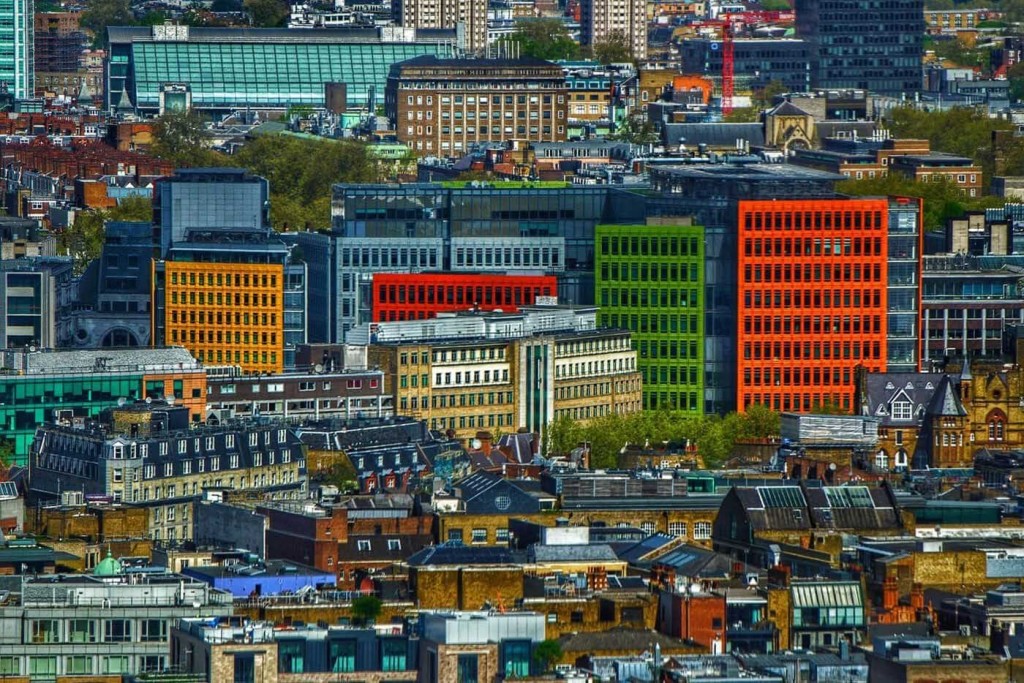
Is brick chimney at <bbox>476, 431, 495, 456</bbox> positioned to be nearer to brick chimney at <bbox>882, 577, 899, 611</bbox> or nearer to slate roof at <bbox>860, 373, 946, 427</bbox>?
slate roof at <bbox>860, 373, 946, 427</bbox>

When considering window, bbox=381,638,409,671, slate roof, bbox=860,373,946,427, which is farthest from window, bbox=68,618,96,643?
slate roof, bbox=860,373,946,427

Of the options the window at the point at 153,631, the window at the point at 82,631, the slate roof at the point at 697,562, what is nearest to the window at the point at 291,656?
the window at the point at 153,631

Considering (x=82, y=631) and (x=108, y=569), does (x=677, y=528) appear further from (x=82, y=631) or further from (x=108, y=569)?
(x=82, y=631)

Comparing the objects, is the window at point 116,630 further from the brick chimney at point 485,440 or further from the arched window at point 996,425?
the arched window at point 996,425

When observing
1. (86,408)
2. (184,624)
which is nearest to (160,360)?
(86,408)

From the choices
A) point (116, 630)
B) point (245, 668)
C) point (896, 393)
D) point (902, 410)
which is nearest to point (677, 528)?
point (116, 630)

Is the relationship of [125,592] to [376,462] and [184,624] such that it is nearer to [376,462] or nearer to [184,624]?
[184,624]
